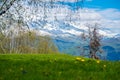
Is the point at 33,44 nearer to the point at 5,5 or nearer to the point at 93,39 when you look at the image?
the point at 93,39

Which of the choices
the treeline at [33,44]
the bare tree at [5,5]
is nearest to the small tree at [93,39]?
the treeline at [33,44]

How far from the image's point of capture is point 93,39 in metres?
85.9

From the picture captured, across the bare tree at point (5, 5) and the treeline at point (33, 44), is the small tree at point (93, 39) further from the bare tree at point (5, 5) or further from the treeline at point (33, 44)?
the bare tree at point (5, 5)

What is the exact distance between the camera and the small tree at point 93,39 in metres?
83.5

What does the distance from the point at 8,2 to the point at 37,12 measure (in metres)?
2.23

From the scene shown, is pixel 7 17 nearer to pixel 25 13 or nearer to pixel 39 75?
pixel 25 13

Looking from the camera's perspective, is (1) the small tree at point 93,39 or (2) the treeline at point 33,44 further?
(2) the treeline at point 33,44

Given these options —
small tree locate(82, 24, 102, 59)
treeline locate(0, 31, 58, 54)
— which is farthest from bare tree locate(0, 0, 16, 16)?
treeline locate(0, 31, 58, 54)

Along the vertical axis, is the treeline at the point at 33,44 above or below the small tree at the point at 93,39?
below

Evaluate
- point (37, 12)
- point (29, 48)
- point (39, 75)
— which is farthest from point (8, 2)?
point (29, 48)

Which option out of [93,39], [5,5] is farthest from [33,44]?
[5,5]

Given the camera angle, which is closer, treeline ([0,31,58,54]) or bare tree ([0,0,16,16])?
bare tree ([0,0,16,16])

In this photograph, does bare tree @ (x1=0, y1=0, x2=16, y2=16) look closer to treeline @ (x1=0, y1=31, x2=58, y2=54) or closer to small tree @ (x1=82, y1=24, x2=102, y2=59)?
small tree @ (x1=82, y1=24, x2=102, y2=59)

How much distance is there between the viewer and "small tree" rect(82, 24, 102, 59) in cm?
8346
